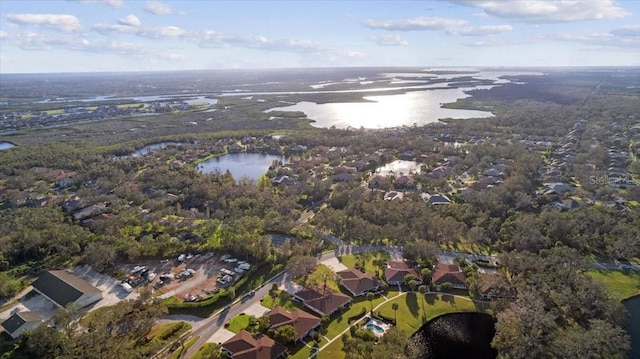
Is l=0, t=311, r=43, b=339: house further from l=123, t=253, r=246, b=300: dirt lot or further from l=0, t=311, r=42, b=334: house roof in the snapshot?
l=123, t=253, r=246, b=300: dirt lot

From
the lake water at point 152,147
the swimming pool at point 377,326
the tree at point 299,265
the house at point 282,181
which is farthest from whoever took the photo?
the lake water at point 152,147

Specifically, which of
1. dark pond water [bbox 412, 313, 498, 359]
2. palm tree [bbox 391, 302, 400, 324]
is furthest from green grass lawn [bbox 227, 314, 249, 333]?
dark pond water [bbox 412, 313, 498, 359]

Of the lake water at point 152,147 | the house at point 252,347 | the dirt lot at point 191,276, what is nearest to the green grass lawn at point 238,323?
the house at point 252,347

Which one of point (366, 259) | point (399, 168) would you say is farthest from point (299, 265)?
point (399, 168)

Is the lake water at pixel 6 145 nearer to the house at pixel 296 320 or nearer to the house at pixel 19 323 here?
the house at pixel 19 323

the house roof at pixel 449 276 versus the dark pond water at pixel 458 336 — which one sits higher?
the house roof at pixel 449 276

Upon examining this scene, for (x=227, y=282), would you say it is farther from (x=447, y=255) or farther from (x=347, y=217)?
(x=447, y=255)

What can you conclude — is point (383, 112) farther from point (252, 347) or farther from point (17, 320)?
point (17, 320)
